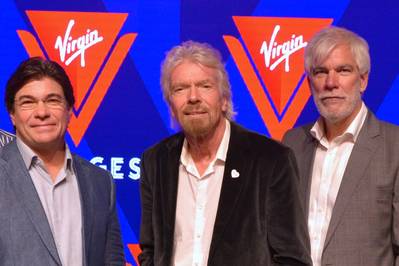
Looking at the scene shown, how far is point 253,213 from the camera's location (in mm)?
2258

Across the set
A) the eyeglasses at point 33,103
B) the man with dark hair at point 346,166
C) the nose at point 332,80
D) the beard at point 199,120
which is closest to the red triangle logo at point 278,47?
the man with dark hair at point 346,166

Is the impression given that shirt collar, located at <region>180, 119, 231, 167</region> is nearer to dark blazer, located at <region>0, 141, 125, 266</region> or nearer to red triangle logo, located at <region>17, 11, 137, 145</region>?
dark blazer, located at <region>0, 141, 125, 266</region>

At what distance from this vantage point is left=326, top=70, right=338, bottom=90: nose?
2621 millimetres

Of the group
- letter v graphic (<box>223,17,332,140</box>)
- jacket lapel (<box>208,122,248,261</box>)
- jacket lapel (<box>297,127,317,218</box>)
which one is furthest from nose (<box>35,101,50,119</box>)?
letter v graphic (<box>223,17,332,140</box>)

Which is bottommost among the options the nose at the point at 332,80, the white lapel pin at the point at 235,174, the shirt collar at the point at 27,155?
the white lapel pin at the point at 235,174

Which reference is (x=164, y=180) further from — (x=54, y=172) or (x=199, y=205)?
(x=54, y=172)

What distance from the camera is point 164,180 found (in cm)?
244

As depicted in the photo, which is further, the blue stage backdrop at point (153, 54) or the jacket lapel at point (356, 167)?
the blue stage backdrop at point (153, 54)

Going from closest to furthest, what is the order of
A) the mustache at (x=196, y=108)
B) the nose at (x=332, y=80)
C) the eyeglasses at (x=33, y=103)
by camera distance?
the eyeglasses at (x=33, y=103), the mustache at (x=196, y=108), the nose at (x=332, y=80)

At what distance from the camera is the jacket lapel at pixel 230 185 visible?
2.26 meters

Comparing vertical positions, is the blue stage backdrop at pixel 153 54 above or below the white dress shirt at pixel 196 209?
above

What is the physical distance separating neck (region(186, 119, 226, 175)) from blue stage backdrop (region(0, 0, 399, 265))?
1.13 m

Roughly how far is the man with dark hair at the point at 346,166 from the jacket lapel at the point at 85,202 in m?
0.86

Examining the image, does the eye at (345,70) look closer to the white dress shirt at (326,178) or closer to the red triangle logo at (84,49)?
the white dress shirt at (326,178)
